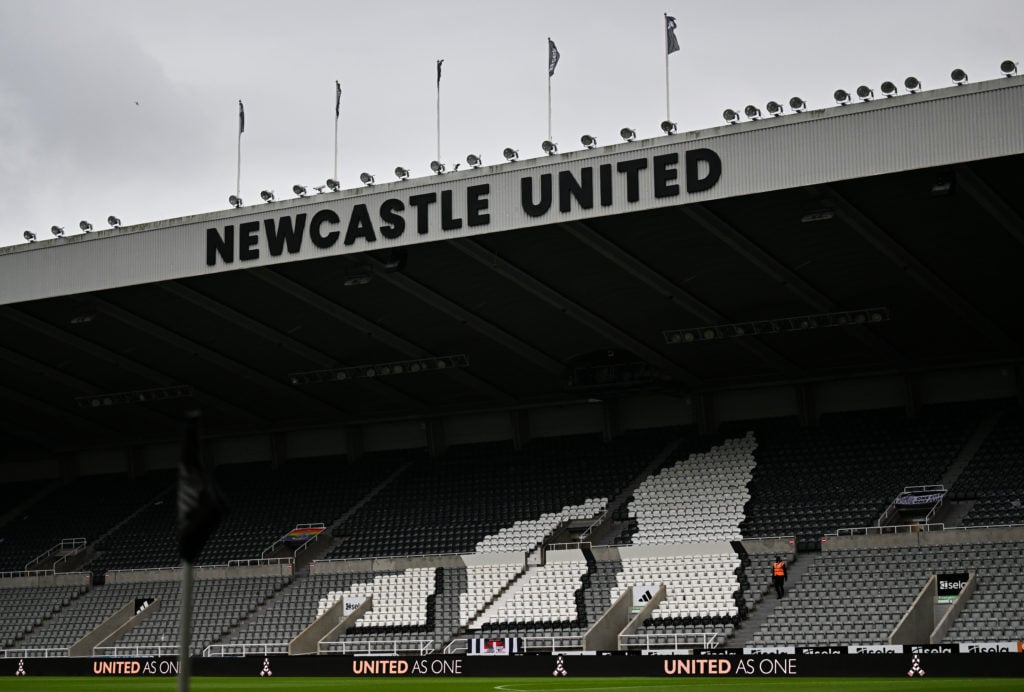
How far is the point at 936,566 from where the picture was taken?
35.7 metres

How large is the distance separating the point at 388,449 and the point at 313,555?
8355 mm

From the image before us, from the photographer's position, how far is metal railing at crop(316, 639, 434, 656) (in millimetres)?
39281

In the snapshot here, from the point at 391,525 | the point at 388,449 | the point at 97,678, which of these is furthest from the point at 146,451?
the point at 97,678

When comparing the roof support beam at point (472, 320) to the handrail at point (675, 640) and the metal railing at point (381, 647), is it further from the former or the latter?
the handrail at point (675, 640)

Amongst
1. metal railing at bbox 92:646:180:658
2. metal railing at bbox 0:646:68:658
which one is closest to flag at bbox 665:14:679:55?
metal railing at bbox 92:646:180:658

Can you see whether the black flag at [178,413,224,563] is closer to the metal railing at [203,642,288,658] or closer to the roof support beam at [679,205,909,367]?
the roof support beam at [679,205,909,367]

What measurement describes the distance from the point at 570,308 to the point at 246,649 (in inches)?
593

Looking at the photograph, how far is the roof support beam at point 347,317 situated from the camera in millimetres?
39406

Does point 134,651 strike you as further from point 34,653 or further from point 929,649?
point 929,649

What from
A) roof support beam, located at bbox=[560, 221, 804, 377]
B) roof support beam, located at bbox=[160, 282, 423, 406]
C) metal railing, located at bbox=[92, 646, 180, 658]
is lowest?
metal railing, located at bbox=[92, 646, 180, 658]

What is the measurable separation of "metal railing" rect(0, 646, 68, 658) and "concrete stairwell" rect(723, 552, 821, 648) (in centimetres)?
2327

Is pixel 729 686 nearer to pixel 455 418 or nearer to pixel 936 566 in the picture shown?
pixel 936 566

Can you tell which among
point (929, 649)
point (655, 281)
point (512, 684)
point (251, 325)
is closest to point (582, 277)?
point (655, 281)

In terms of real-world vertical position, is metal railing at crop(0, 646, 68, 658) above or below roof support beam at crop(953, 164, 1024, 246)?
below
